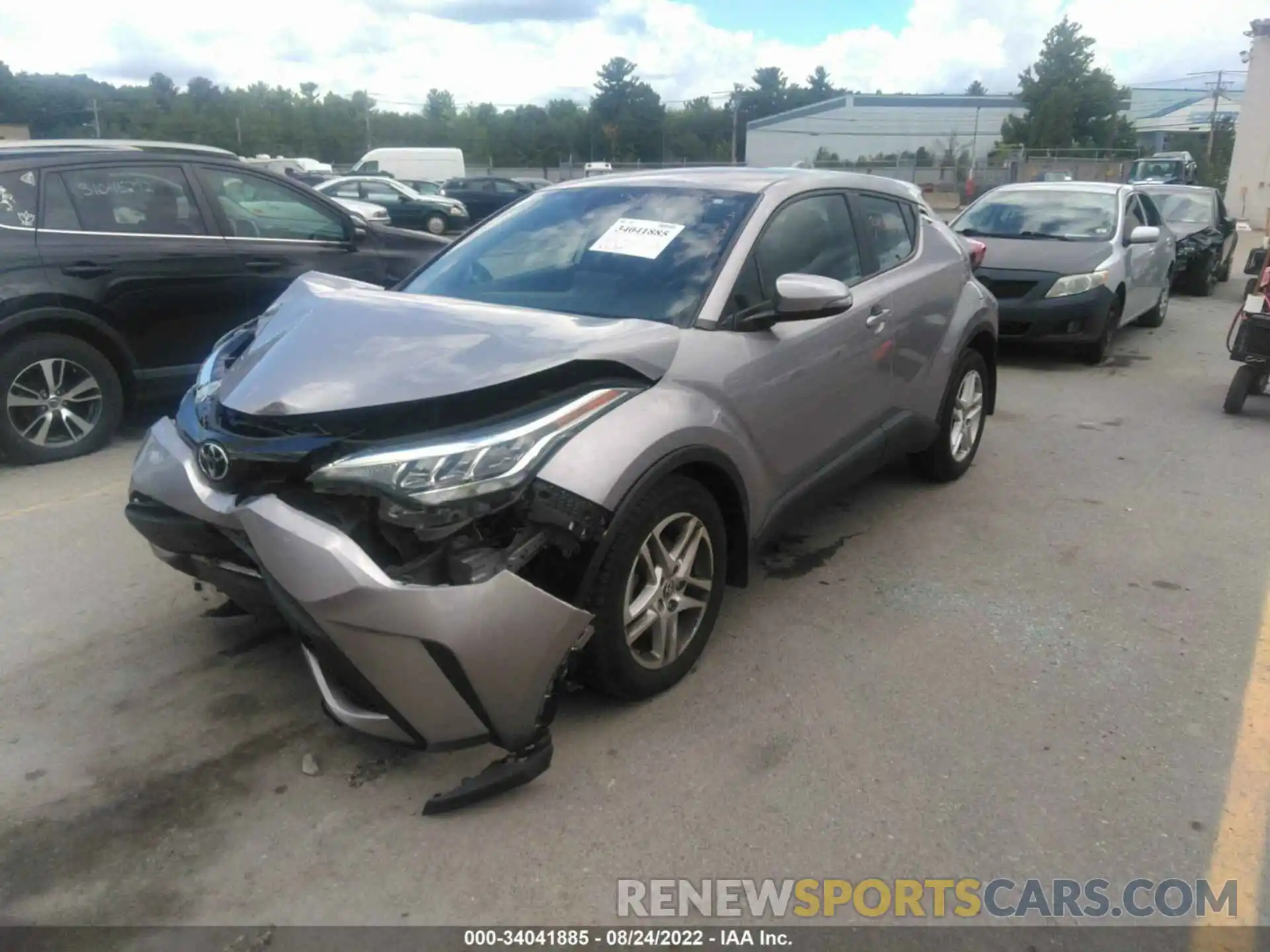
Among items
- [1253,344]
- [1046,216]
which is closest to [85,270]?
[1253,344]

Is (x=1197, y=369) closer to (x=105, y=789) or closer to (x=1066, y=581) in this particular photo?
(x=1066, y=581)

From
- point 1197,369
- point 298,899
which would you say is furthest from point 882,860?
point 1197,369

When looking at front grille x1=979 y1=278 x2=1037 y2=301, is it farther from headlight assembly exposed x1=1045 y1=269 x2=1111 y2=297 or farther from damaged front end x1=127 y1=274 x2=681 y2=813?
damaged front end x1=127 y1=274 x2=681 y2=813

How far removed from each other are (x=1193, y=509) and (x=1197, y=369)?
4.37 meters

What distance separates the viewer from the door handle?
573 centimetres

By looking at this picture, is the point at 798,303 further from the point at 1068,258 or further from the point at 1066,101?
the point at 1066,101

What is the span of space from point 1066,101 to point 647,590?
7124 centimetres

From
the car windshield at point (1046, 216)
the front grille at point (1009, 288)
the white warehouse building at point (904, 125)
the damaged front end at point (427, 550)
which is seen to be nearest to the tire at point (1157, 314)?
the car windshield at point (1046, 216)

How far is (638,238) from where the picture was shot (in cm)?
375

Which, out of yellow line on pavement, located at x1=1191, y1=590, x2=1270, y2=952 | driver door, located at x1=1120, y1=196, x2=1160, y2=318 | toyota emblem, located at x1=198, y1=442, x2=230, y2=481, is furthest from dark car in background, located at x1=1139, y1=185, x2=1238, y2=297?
toyota emblem, located at x1=198, y1=442, x2=230, y2=481

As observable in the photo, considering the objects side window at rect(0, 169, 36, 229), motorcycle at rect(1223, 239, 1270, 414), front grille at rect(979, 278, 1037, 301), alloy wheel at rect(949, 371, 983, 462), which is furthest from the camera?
front grille at rect(979, 278, 1037, 301)

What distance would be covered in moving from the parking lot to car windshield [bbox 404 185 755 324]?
1.34 metres

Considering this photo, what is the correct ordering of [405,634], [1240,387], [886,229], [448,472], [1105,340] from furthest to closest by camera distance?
1. [1105,340]
2. [1240,387]
3. [886,229]
4. [448,472]
5. [405,634]

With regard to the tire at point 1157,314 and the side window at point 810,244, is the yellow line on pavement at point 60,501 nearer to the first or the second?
the side window at point 810,244
